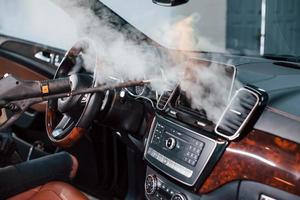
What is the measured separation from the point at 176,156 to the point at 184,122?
0.43 ft

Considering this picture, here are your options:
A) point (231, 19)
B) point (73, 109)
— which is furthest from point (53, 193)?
point (231, 19)

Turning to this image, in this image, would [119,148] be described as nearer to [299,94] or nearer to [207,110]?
[207,110]

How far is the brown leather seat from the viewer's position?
202cm

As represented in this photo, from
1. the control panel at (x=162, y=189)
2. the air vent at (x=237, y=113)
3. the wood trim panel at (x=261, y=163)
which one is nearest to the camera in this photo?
the wood trim panel at (x=261, y=163)

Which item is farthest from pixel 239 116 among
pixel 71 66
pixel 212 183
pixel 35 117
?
pixel 35 117

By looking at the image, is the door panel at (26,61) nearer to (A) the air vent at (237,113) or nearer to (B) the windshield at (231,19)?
(B) the windshield at (231,19)

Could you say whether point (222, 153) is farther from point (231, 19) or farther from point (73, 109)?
point (231, 19)

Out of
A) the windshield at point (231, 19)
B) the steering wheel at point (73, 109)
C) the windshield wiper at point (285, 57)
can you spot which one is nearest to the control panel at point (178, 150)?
the steering wheel at point (73, 109)

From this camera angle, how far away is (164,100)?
2.11 metres

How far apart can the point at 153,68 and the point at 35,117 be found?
1597 mm

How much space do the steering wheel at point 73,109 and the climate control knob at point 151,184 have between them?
331 millimetres

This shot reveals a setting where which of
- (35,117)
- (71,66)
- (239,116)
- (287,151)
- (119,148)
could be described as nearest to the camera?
(287,151)

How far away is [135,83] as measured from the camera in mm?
1914

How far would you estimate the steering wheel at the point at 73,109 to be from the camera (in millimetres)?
2004
